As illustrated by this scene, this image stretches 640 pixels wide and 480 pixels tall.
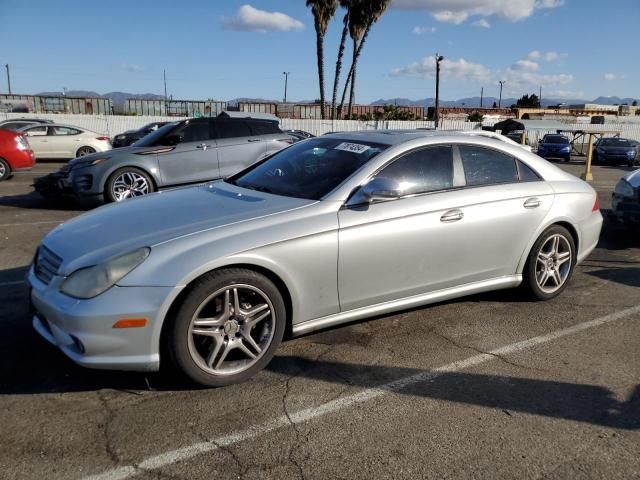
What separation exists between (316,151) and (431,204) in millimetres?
1066

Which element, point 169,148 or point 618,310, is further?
point 169,148

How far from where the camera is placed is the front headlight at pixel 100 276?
10.0 feet

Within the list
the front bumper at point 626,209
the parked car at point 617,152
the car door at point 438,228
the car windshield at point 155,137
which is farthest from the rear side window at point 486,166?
the parked car at point 617,152

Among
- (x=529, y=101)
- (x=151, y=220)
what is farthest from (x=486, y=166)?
(x=529, y=101)

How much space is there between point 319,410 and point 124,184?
6.90m

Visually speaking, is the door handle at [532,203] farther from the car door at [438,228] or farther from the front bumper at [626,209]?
the front bumper at [626,209]

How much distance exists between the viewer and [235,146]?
31.4 feet

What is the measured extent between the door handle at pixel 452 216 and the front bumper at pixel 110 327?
2.05m

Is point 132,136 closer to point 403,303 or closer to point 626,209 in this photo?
point 626,209

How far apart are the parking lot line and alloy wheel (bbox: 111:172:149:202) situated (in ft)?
21.9

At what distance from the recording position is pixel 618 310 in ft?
16.0

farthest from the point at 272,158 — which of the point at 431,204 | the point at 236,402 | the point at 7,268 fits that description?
the point at 7,268

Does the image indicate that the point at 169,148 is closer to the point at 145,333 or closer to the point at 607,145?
the point at 145,333

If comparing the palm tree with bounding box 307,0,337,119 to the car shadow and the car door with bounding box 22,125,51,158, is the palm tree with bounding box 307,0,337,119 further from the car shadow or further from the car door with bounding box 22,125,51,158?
the car shadow
